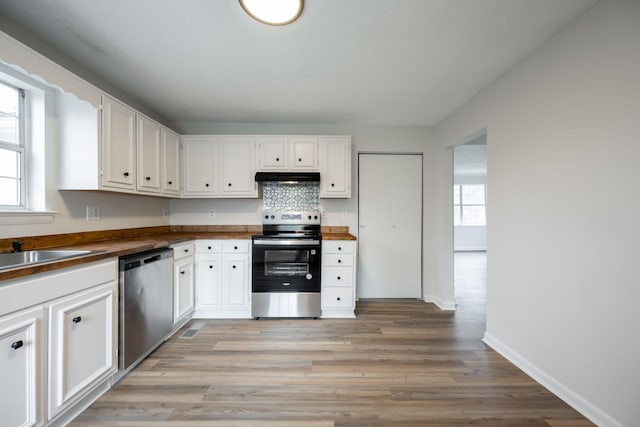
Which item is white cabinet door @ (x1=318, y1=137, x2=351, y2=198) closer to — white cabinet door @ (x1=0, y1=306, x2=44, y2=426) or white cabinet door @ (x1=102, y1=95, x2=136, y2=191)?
white cabinet door @ (x1=102, y1=95, x2=136, y2=191)

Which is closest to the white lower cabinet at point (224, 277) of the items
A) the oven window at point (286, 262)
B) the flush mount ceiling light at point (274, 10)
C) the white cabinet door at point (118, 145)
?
the oven window at point (286, 262)

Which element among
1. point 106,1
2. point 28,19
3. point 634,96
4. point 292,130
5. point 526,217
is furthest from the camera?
point 292,130

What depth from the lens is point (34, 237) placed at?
179 cm

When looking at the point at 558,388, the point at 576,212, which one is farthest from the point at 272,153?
the point at 558,388

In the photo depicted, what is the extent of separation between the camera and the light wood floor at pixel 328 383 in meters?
1.52

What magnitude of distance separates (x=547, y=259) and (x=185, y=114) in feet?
12.8

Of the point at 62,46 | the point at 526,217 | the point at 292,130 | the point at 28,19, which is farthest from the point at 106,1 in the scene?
the point at 526,217

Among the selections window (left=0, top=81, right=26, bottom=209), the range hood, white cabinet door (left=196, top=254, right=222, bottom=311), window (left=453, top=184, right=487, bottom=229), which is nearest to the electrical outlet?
window (left=0, top=81, right=26, bottom=209)

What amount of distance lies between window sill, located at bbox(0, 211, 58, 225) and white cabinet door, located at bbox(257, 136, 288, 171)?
6.30 feet

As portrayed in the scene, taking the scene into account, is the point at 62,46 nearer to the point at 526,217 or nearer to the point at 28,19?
the point at 28,19

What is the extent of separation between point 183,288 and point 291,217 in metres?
1.49

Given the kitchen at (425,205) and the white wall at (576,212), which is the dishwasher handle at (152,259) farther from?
the white wall at (576,212)

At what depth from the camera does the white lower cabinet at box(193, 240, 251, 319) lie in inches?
113

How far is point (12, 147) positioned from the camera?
176cm
